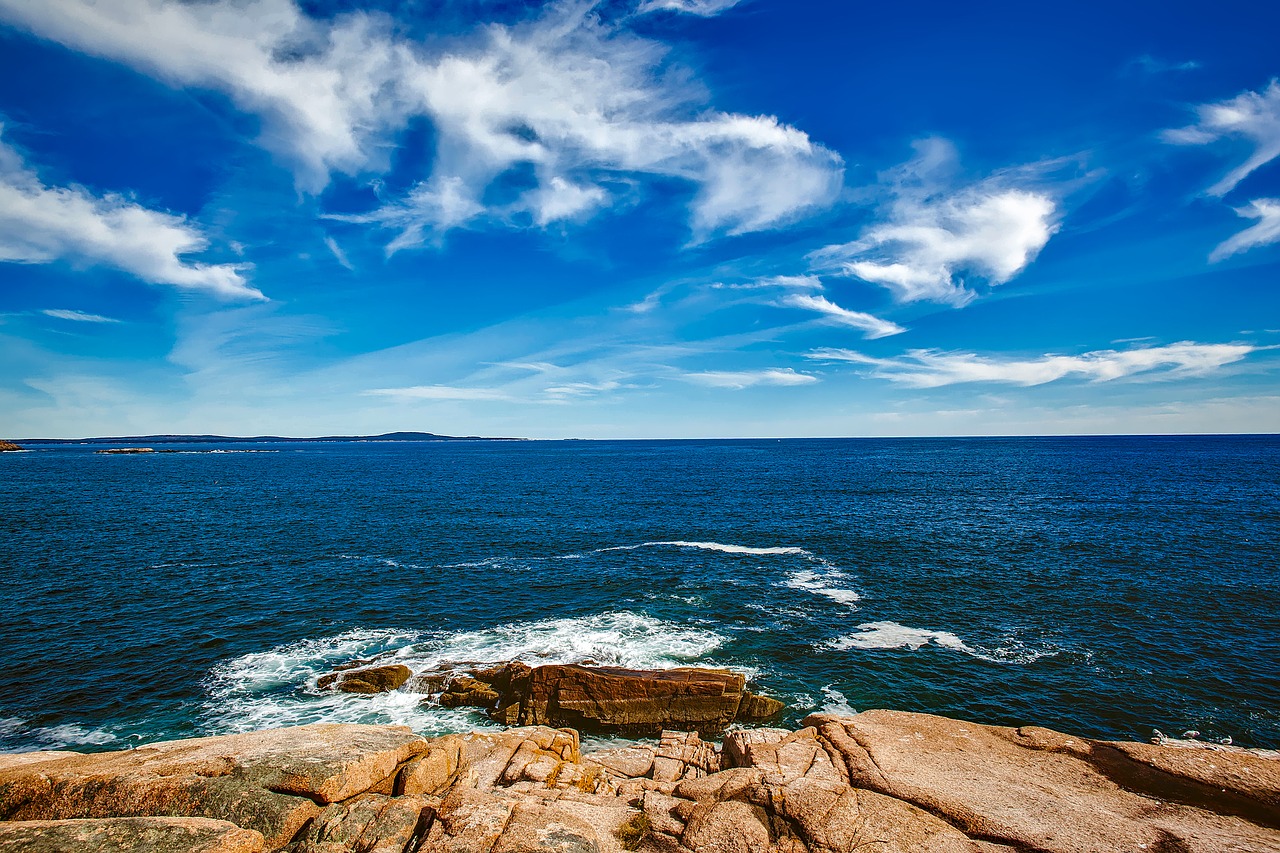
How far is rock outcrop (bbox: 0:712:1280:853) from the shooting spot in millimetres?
12883

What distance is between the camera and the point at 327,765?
50.1ft

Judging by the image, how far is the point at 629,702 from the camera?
25.2 meters

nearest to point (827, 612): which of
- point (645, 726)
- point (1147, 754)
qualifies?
point (645, 726)

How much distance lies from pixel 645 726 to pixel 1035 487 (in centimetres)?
10167

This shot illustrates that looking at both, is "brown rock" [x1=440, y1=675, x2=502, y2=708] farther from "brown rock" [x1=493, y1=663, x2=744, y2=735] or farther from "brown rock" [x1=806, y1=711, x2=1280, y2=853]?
"brown rock" [x1=806, y1=711, x2=1280, y2=853]

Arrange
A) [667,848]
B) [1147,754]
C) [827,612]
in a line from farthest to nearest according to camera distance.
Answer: [827,612], [1147,754], [667,848]

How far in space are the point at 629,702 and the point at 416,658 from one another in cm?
1317

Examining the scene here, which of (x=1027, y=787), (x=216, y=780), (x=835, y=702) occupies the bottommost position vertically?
(x=835, y=702)

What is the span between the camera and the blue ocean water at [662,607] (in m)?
26.6

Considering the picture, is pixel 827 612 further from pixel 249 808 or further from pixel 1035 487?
pixel 1035 487

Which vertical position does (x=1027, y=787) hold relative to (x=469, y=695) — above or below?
above

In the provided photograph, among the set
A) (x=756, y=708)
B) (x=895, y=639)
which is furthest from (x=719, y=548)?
(x=756, y=708)

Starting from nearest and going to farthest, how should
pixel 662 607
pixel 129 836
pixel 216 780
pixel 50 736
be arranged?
1. pixel 129 836
2. pixel 216 780
3. pixel 50 736
4. pixel 662 607

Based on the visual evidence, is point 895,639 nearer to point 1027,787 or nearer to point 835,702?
point 835,702
